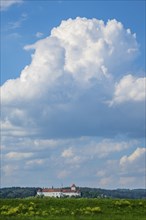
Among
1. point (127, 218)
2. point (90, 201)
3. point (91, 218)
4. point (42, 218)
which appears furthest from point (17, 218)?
point (90, 201)

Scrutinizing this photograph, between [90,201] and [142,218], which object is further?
[90,201]

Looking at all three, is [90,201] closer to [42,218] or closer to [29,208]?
[29,208]

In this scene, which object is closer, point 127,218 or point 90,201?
point 127,218

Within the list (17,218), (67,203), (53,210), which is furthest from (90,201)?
(17,218)

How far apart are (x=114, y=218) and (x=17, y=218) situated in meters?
9.33

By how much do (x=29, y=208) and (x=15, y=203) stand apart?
485cm

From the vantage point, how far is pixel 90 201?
195 ft

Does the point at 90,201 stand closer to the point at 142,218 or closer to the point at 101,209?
the point at 101,209

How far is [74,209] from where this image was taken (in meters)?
55.2

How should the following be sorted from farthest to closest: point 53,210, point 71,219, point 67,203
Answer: point 67,203 → point 53,210 → point 71,219

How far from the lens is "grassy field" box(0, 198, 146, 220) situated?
163 feet

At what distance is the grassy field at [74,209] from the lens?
1957 inches

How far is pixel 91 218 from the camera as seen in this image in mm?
46250

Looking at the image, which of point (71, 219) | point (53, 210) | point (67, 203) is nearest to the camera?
point (71, 219)
